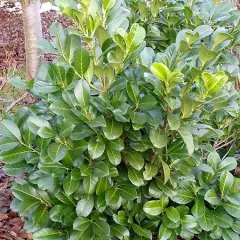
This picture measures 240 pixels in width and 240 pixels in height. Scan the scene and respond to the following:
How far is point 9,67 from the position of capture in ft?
10.8

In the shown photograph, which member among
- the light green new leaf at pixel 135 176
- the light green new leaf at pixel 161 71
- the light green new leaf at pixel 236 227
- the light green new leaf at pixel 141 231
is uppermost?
the light green new leaf at pixel 161 71

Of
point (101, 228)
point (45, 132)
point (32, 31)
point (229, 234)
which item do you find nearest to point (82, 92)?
point (45, 132)

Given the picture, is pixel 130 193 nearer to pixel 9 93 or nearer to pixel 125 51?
pixel 125 51

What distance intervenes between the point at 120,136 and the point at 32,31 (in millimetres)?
2522

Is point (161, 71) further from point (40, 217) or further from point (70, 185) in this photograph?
point (40, 217)

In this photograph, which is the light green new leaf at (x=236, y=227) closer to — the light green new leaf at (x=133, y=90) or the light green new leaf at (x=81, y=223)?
the light green new leaf at (x=81, y=223)

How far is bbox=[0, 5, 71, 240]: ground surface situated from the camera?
2572mm

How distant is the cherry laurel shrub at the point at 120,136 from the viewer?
149 cm

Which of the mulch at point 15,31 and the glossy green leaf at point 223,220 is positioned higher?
the glossy green leaf at point 223,220

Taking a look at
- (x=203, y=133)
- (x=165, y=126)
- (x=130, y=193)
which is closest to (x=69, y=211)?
(x=130, y=193)

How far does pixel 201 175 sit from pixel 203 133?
1.27 feet

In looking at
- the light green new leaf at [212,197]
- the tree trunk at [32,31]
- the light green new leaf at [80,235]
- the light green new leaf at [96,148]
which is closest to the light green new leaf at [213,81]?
the light green new leaf at [96,148]

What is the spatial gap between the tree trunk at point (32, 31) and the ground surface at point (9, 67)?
199 mm

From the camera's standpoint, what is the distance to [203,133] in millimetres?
1686
